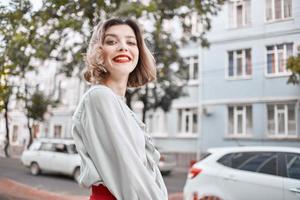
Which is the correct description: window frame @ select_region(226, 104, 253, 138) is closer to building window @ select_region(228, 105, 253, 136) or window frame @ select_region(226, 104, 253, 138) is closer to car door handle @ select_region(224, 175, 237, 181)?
building window @ select_region(228, 105, 253, 136)

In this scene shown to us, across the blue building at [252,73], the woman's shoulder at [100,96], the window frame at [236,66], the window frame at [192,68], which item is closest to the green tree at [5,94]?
the woman's shoulder at [100,96]

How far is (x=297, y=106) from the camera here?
2158 mm

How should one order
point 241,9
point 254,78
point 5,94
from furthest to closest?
point 254,78
point 241,9
point 5,94

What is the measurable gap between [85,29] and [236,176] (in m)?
1.19

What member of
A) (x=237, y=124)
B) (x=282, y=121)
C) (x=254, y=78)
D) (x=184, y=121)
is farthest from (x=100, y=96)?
(x=184, y=121)

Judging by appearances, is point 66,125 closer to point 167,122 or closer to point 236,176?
point 236,176

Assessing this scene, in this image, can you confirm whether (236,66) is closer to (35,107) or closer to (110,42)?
(35,107)

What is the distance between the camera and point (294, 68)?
6.37 feet

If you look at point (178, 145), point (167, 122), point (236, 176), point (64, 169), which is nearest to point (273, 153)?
point (236, 176)

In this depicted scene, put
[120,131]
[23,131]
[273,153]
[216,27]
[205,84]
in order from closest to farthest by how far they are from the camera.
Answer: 1. [120,131]
2. [23,131]
3. [273,153]
4. [216,27]
5. [205,84]

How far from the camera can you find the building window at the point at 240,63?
278 cm

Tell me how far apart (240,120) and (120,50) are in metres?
3.25

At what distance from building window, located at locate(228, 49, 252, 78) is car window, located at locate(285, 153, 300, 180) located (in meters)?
1.12

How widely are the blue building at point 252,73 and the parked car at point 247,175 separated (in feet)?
0.89
